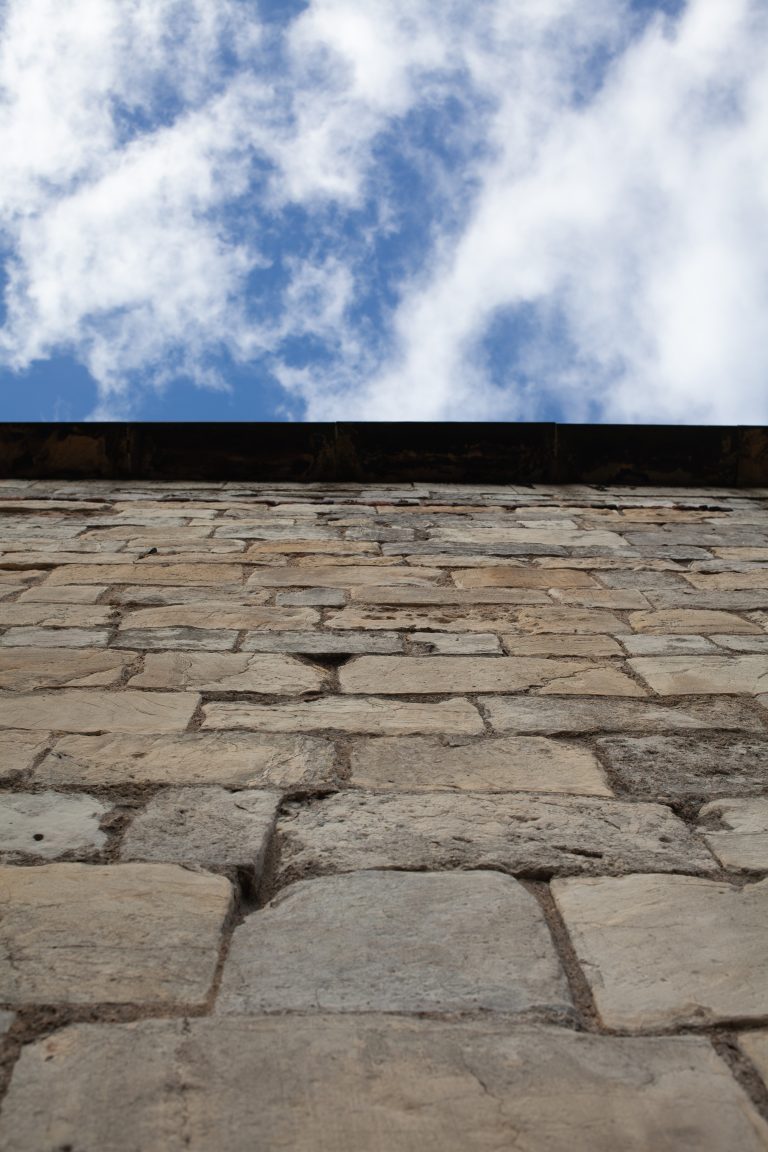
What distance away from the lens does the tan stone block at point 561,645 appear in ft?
8.68

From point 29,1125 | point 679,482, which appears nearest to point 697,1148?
point 29,1125

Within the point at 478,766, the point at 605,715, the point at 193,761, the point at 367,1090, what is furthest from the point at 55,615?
the point at 367,1090

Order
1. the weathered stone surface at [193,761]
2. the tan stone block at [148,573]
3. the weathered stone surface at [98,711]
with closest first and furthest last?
the weathered stone surface at [193,761], the weathered stone surface at [98,711], the tan stone block at [148,573]

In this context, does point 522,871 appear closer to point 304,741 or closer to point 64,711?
point 304,741

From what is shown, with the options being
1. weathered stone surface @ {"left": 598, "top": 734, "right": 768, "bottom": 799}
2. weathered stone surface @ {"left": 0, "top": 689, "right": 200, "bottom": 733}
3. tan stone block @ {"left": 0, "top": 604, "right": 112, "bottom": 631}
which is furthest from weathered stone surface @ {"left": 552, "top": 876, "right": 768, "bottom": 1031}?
tan stone block @ {"left": 0, "top": 604, "right": 112, "bottom": 631}

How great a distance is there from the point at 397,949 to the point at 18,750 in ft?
3.45

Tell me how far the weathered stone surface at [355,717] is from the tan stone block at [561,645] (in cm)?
48

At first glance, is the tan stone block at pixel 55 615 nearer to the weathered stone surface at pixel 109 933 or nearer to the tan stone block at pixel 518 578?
the tan stone block at pixel 518 578

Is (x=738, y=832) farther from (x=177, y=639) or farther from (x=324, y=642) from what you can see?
(x=177, y=639)

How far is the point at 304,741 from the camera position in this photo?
2018 mm

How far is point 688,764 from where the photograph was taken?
6.37 feet

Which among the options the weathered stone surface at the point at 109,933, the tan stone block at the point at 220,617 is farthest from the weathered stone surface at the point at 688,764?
the tan stone block at the point at 220,617

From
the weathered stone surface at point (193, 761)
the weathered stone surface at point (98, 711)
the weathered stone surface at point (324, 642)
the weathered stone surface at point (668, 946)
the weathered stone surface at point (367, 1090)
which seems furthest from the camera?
the weathered stone surface at point (324, 642)

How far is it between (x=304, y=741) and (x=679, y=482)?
3878 mm
